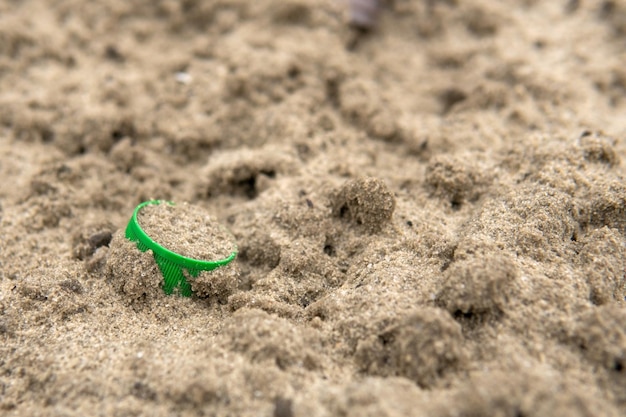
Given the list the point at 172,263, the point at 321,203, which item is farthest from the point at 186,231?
the point at 321,203

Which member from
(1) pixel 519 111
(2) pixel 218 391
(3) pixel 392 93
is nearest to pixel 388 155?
(3) pixel 392 93

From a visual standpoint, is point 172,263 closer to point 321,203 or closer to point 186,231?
point 186,231

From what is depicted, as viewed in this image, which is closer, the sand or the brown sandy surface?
the brown sandy surface

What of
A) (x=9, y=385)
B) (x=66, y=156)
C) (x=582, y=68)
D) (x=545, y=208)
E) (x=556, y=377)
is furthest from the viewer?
(x=582, y=68)

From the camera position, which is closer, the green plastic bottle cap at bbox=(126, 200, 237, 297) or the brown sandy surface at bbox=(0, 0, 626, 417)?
the brown sandy surface at bbox=(0, 0, 626, 417)

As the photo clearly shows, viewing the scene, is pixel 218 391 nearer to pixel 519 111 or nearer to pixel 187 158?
pixel 187 158
